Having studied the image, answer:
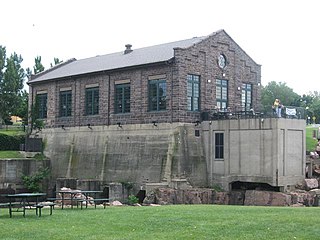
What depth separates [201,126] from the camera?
39.5m

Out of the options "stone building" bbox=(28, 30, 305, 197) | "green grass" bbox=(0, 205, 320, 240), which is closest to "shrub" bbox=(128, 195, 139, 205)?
"stone building" bbox=(28, 30, 305, 197)

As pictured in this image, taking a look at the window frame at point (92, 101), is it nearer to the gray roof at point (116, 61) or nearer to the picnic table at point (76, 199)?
the gray roof at point (116, 61)

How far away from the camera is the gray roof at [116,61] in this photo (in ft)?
134

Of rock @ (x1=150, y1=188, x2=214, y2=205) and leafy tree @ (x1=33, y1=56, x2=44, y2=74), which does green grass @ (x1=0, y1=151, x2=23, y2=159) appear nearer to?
rock @ (x1=150, y1=188, x2=214, y2=205)

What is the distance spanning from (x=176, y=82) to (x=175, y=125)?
9.32 ft

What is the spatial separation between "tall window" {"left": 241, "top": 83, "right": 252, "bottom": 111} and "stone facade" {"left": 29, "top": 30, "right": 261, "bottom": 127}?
31 centimetres

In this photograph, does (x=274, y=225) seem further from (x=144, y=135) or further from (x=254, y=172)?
(x=144, y=135)

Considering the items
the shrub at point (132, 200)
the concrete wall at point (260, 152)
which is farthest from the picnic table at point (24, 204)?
the concrete wall at point (260, 152)

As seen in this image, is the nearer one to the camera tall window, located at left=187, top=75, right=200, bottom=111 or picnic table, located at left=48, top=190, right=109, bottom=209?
picnic table, located at left=48, top=190, right=109, bottom=209

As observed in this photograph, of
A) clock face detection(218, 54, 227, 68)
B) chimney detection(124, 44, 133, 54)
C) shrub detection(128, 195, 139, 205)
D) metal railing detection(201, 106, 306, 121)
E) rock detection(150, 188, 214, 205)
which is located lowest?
shrub detection(128, 195, 139, 205)

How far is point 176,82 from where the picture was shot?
38188 millimetres

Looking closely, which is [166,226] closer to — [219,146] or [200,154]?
[219,146]

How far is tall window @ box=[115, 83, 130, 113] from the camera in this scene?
137ft

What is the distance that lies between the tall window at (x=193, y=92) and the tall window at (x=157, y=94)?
5.46 ft
